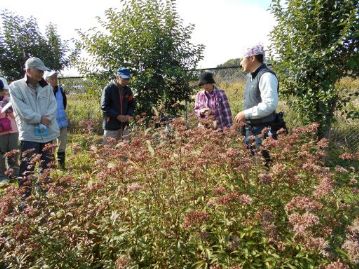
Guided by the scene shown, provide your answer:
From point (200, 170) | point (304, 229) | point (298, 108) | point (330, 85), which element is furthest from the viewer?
point (298, 108)

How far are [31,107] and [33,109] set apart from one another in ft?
0.11

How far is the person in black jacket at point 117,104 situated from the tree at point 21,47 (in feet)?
20.9

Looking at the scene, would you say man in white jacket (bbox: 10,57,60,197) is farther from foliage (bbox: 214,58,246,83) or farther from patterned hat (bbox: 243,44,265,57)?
foliage (bbox: 214,58,246,83)

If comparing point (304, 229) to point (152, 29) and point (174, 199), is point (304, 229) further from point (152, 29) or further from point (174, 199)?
point (152, 29)

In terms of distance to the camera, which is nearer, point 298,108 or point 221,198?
point 221,198

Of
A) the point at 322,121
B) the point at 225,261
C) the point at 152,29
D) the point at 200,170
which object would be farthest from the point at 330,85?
the point at 225,261

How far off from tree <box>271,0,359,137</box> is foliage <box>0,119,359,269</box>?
3.14m

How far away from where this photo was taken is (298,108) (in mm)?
6559

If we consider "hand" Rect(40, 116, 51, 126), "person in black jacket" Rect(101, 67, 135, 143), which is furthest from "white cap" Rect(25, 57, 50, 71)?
"person in black jacket" Rect(101, 67, 135, 143)

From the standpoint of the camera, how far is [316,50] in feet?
19.8

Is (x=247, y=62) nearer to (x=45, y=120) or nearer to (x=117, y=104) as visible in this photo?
(x=45, y=120)

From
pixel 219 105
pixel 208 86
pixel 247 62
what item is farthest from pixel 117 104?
pixel 247 62

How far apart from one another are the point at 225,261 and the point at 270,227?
36 centimetres

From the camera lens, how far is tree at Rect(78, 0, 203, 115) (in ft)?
23.7
